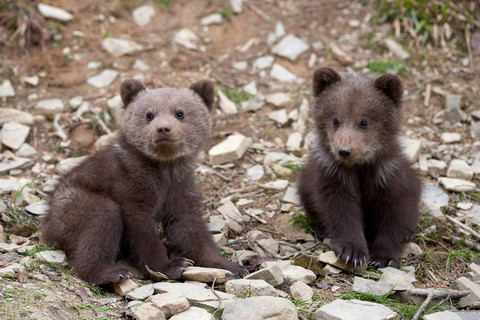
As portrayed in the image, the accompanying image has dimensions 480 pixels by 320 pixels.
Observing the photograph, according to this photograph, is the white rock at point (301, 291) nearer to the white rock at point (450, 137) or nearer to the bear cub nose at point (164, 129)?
the bear cub nose at point (164, 129)

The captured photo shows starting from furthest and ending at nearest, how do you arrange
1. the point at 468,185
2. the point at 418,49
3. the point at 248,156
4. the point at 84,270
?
the point at 418,49, the point at 248,156, the point at 468,185, the point at 84,270

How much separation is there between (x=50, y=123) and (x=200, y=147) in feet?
11.4

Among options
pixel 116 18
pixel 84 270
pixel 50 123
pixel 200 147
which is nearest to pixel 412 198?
pixel 200 147

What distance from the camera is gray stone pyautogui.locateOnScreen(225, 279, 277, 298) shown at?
5211 millimetres

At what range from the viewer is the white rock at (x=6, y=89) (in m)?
9.15

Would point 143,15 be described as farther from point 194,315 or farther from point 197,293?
point 194,315

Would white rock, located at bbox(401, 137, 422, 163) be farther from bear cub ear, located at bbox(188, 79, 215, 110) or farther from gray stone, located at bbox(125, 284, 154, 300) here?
gray stone, located at bbox(125, 284, 154, 300)

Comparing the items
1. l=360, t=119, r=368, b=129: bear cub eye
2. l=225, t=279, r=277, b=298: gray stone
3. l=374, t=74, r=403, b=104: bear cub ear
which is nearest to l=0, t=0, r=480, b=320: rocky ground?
Result: l=225, t=279, r=277, b=298: gray stone

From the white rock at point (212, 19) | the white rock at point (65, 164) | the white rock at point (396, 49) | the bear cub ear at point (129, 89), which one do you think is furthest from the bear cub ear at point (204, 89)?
the white rock at point (396, 49)

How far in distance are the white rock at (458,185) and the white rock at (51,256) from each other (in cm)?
505

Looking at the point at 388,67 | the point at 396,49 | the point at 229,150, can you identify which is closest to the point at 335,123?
the point at 229,150

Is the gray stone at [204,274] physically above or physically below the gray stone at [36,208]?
above

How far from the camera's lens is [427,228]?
702 centimetres

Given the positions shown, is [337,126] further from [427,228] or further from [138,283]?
[138,283]
